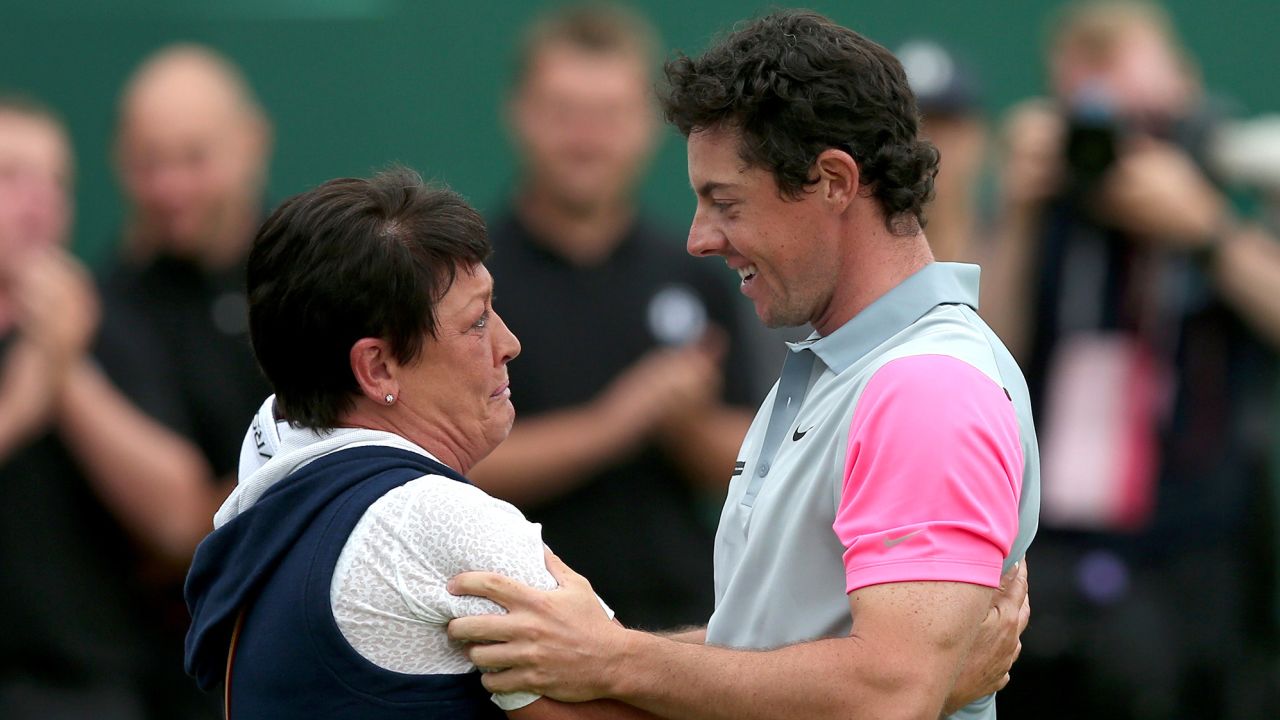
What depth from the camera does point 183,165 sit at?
5.25 metres

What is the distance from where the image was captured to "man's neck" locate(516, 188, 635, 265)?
5223mm

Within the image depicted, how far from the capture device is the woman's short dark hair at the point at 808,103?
2377 mm

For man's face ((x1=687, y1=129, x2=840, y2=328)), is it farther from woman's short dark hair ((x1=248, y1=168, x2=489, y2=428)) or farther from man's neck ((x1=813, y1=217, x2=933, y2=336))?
woman's short dark hair ((x1=248, y1=168, x2=489, y2=428))

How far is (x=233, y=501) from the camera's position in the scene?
7.85ft

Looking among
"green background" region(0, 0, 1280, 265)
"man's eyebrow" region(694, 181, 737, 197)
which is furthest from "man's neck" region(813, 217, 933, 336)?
"green background" region(0, 0, 1280, 265)

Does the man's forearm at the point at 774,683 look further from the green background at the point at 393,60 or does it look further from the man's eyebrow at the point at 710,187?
the green background at the point at 393,60

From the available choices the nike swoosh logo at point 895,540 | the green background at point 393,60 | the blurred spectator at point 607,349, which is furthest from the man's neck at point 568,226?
the nike swoosh logo at point 895,540

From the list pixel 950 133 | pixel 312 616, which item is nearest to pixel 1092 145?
pixel 950 133

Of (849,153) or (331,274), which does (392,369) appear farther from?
(849,153)

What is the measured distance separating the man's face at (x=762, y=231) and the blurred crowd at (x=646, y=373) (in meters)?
2.53

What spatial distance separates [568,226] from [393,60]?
1294mm

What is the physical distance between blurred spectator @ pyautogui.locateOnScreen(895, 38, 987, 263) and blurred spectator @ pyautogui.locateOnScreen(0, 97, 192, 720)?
2.46 meters

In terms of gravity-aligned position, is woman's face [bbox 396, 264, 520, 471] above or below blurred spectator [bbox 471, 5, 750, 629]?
above

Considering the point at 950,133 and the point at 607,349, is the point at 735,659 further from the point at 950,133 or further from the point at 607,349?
the point at 950,133
